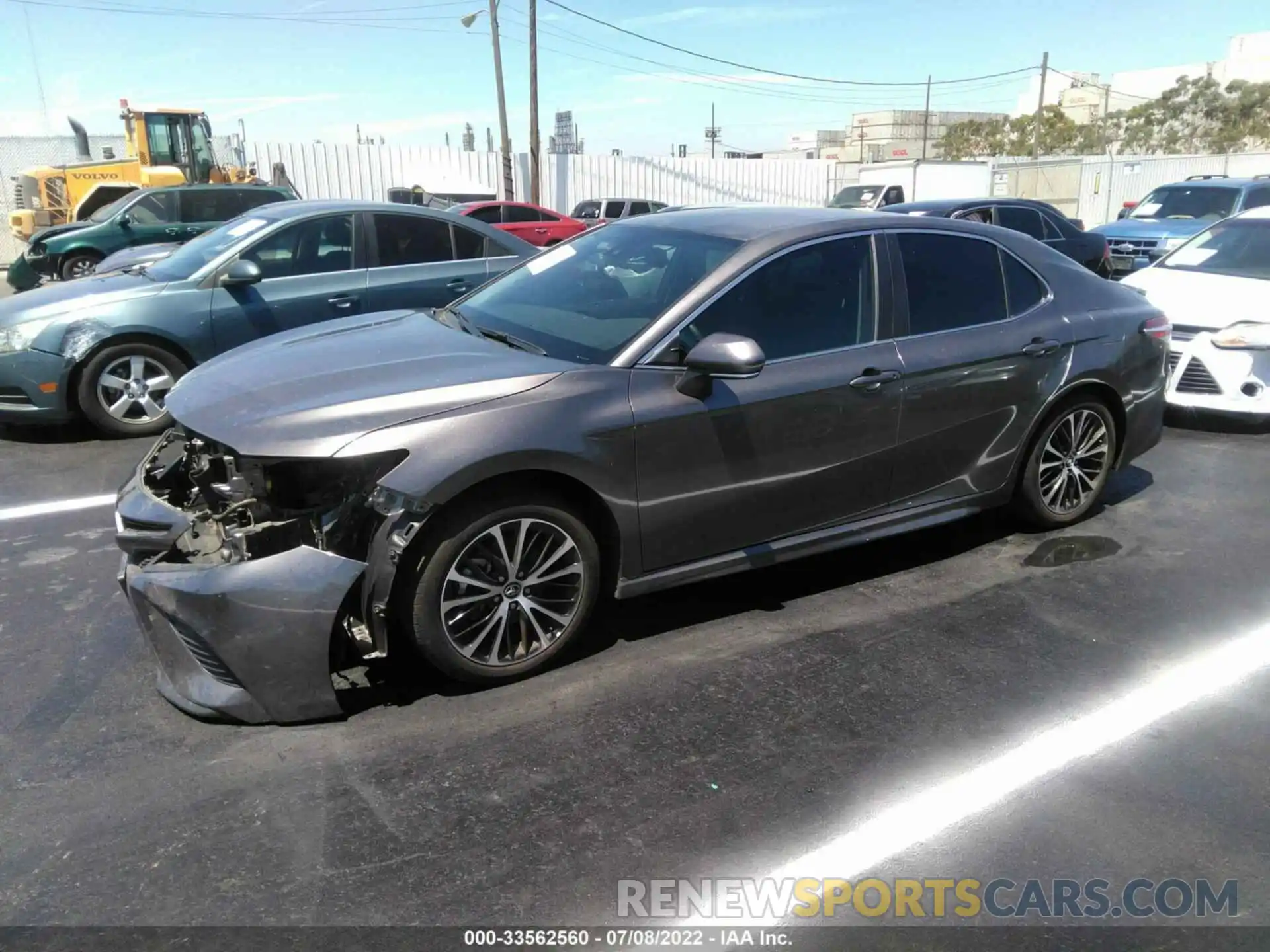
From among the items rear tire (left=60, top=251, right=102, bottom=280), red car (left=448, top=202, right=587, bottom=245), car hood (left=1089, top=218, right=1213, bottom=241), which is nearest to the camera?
rear tire (left=60, top=251, right=102, bottom=280)

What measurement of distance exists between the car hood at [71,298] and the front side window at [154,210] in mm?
8746

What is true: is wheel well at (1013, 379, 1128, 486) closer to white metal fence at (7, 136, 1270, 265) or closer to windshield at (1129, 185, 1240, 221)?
windshield at (1129, 185, 1240, 221)

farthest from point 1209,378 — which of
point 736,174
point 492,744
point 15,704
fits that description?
point 736,174

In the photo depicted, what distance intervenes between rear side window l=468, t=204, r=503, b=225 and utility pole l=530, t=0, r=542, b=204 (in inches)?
422

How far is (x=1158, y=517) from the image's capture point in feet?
17.9

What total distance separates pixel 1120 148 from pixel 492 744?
77013 mm

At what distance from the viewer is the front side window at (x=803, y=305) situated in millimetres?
3807

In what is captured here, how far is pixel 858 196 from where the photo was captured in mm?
21797

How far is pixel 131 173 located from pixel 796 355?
819 inches

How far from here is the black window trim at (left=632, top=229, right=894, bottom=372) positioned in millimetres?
3639

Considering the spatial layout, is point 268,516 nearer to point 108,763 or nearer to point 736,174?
point 108,763

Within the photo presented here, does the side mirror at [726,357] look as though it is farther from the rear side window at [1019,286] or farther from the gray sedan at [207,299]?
the gray sedan at [207,299]

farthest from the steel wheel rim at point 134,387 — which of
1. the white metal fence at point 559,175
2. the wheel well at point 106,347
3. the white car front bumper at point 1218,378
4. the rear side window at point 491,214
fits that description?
the white metal fence at point 559,175

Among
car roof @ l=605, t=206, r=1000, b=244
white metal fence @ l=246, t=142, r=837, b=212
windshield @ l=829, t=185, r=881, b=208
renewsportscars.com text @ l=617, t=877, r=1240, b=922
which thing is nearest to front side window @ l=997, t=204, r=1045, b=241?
car roof @ l=605, t=206, r=1000, b=244
